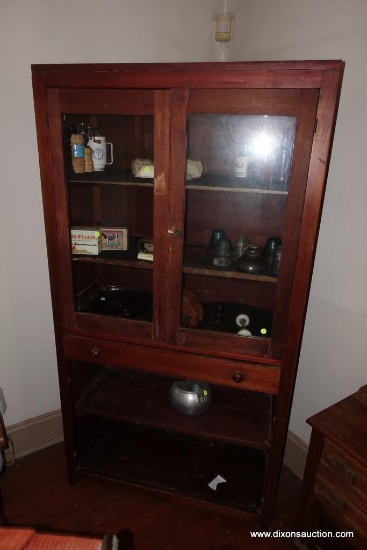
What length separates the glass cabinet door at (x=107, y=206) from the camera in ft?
4.59

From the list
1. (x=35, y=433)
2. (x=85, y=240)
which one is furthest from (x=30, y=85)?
(x=35, y=433)

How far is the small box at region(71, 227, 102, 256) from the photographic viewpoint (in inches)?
63.9

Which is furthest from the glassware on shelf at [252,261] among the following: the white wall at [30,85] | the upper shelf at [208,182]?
the white wall at [30,85]

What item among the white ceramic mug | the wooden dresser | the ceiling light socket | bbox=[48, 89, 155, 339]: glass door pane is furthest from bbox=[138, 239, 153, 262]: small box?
the ceiling light socket

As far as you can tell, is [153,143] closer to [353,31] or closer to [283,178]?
[283,178]

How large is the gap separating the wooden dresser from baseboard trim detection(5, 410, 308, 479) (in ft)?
1.74

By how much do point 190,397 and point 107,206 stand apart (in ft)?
3.22

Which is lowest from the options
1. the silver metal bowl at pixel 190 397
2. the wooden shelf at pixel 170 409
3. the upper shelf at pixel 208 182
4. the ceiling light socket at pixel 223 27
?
the wooden shelf at pixel 170 409

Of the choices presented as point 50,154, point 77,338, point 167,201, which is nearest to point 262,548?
point 77,338

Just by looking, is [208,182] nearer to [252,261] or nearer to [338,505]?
[252,261]

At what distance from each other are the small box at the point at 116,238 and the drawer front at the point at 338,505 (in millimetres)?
1232

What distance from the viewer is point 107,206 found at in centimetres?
175

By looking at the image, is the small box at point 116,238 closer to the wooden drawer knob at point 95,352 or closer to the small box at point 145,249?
the small box at point 145,249

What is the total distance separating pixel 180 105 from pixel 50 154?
531 mm
